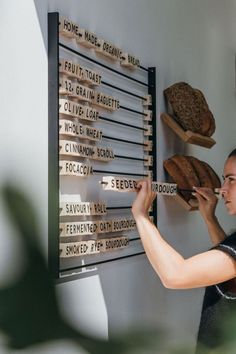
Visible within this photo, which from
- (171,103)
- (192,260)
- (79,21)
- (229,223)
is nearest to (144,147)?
(171,103)

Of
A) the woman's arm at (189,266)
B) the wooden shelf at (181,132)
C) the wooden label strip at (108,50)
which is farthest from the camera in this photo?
the wooden shelf at (181,132)

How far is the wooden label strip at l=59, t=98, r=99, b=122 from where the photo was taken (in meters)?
1.44

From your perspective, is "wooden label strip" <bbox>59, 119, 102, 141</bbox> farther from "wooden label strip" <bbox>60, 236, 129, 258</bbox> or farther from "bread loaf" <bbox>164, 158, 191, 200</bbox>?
"bread loaf" <bbox>164, 158, 191, 200</bbox>

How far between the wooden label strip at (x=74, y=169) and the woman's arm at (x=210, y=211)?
527 mm

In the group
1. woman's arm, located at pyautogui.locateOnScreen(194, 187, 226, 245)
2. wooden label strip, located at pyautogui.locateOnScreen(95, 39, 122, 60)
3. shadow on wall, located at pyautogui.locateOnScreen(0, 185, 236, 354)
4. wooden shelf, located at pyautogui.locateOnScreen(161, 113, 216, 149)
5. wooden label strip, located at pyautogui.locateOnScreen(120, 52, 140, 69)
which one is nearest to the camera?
shadow on wall, located at pyautogui.locateOnScreen(0, 185, 236, 354)

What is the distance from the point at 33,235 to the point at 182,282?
4.14ft

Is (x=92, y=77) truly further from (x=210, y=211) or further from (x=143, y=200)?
(x=210, y=211)

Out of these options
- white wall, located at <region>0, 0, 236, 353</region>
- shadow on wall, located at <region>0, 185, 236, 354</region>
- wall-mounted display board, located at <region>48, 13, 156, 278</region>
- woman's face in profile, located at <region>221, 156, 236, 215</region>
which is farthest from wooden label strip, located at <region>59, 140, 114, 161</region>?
shadow on wall, located at <region>0, 185, 236, 354</region>

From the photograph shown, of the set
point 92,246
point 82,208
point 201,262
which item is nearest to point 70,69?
point 82,208

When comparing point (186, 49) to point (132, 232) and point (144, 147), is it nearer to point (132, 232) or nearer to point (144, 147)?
point (144, 147)

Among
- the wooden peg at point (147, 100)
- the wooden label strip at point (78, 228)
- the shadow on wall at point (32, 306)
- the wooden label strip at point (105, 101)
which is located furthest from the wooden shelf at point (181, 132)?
the shadow on wall at point (32, 306)

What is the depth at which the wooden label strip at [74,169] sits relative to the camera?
143 centimetres

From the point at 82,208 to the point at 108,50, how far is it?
481 mm

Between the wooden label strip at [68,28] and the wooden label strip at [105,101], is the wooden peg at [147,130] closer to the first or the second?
the wooden label strip at [105,101]
